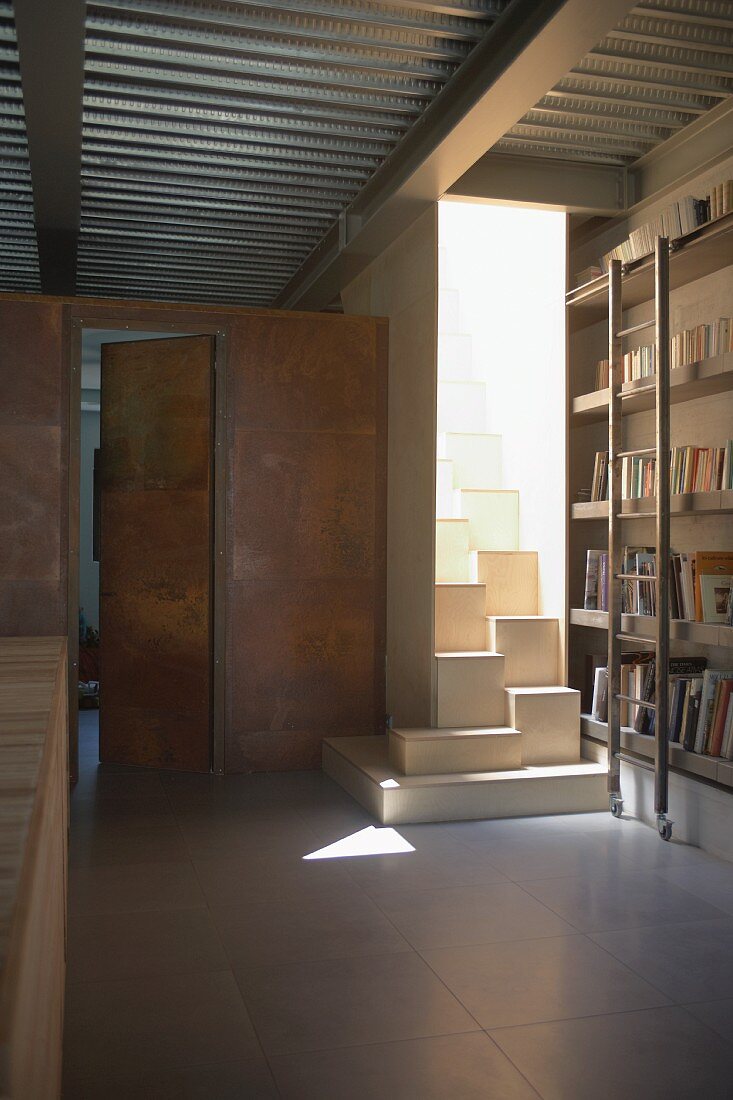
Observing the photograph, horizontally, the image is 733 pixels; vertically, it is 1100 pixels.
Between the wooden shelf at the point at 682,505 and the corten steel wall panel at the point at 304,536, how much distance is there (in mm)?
1442

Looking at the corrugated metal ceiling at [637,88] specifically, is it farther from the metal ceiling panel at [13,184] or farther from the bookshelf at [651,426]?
the metal ceiling panel at [13,184]

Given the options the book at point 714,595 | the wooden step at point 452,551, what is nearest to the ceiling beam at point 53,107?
the wooden step at point 452,551

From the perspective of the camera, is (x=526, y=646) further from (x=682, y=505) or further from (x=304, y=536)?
(x=304, y=536)

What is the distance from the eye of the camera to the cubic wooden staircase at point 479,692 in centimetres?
471

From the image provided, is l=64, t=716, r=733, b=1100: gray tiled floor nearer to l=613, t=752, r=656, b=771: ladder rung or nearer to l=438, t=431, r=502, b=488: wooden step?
l=613, t=752, r=656, b=771: ladder rung

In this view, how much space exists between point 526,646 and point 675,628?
108 centimetres

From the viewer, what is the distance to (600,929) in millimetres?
3293

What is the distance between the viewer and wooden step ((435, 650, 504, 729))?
16.6ft

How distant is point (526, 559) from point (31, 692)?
3.77 meters

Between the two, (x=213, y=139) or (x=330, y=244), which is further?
(x=330, y=244)

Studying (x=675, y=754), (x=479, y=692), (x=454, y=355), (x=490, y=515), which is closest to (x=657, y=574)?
(x=675, y=754)

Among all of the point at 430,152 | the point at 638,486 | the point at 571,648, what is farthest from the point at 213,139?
the point at 571,648

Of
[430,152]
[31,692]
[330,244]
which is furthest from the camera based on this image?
[330,244]

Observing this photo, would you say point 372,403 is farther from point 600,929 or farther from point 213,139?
point 600,929
